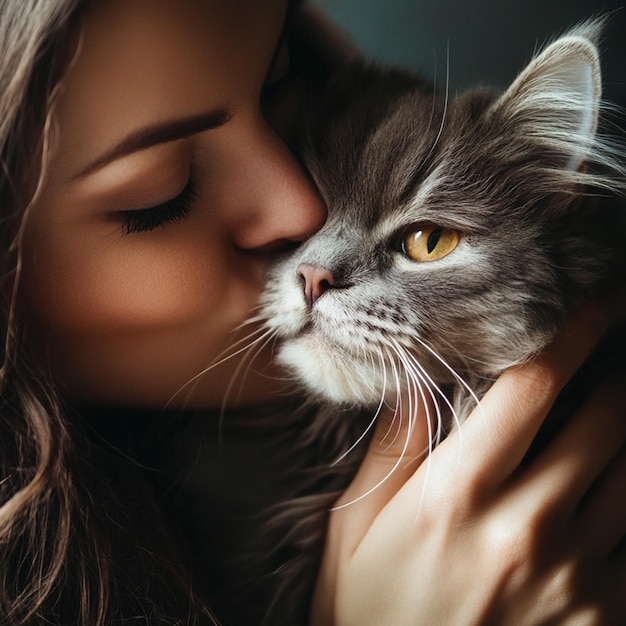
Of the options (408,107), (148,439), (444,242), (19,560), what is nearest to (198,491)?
(148,439)

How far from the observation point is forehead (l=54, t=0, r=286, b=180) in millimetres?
604

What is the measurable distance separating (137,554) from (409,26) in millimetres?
774

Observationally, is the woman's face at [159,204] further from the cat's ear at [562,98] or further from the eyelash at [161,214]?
the cat's ear at [562,98]

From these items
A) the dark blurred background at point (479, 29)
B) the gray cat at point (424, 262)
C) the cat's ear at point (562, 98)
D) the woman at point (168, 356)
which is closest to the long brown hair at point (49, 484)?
the woman at point (168, 356)

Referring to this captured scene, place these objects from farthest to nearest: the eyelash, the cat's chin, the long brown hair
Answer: the cat's chin < the eyelash < the long brown hair

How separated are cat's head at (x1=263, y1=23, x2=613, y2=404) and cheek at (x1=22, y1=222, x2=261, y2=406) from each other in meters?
0.09

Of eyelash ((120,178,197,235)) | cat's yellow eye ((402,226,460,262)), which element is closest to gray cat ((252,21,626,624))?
cat's yellow eye ((402,226,460,262))

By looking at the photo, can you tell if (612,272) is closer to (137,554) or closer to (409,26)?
(409,26)

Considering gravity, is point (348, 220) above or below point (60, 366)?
above

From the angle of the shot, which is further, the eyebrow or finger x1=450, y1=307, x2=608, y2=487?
finger x1=450, y1=307, x2=608, y2=487

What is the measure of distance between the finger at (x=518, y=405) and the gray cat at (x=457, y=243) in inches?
0.8

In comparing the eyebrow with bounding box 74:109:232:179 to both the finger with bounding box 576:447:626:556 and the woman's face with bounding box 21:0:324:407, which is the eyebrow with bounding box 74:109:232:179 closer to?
the woman's face with bounding box 21:0:324:407

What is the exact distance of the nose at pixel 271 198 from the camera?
2.45 feet

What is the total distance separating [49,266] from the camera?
2.27 ft
